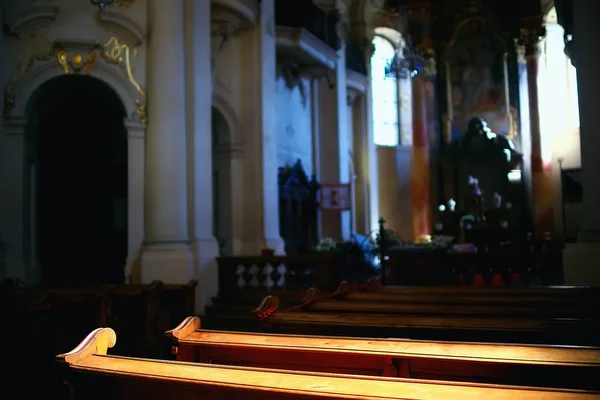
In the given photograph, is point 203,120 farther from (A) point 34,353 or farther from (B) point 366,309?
(B) point 366,309

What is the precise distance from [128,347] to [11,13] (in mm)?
5269

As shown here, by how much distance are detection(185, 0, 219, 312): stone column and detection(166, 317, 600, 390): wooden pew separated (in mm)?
5282

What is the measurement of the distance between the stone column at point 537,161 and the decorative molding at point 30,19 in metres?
16.8

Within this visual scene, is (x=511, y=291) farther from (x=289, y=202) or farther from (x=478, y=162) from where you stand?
(x=478, y=162)

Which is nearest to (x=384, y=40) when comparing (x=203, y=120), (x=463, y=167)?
(x=463, y=167)

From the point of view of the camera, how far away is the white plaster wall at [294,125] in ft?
47.6

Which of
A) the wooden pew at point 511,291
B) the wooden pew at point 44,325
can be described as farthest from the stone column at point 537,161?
the wooden pew at point 44,325

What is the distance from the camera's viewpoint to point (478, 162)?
2141 centimetres

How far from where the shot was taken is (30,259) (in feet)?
28.1

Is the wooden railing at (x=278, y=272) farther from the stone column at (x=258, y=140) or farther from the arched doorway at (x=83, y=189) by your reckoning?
the arched doorway at (x=83, y=189)

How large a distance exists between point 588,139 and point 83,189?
886cm

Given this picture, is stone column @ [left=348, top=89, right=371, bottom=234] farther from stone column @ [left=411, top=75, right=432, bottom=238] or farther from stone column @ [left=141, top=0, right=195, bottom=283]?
stone column @ [left=141, top=0, right=195, bottom=283]

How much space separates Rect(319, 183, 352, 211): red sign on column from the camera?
49.6 ft

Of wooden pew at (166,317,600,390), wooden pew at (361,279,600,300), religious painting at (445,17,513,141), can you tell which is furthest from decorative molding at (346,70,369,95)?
wooden pew at (166,317,600,390)
